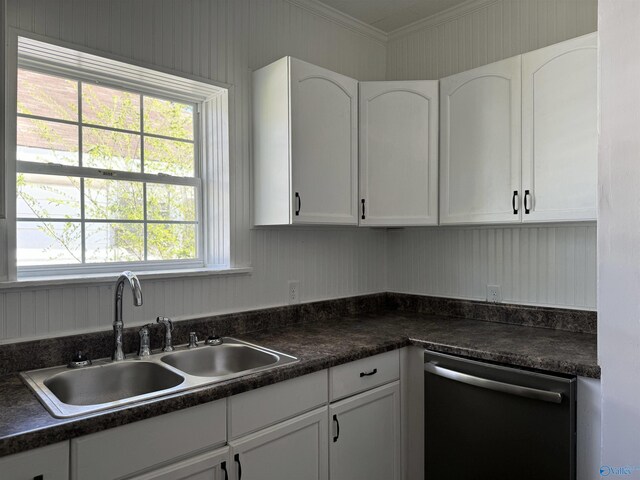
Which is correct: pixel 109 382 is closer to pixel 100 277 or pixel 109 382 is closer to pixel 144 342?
pixel 144 342

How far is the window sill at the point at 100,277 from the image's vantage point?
1622 mm

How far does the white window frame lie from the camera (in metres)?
1.64

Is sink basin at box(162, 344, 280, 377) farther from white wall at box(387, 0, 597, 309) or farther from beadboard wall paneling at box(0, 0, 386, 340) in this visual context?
white wall at box(387, 0, 597, 309)

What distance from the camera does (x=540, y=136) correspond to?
2.09m

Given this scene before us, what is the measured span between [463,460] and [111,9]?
238 cm

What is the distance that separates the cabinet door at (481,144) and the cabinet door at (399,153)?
68mm

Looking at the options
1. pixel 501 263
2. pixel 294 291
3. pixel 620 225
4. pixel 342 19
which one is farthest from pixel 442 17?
pixel 620 225

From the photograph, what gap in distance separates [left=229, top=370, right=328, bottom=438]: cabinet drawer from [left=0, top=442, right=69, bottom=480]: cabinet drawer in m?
0.49

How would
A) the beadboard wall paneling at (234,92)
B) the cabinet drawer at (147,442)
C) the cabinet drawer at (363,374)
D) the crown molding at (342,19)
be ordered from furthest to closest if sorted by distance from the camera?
the crown molding at (342,19), the cabinet drawer at (363,374), the beadboard wall paneling at (234,92), the cabinet drawer at (147,442)

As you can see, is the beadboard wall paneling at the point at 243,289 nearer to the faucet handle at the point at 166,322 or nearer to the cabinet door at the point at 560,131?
the faucet handle at the point at 166,322

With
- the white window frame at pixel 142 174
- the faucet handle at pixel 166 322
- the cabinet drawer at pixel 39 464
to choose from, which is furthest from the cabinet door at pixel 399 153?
the cabinet drawer at pixel 39 464

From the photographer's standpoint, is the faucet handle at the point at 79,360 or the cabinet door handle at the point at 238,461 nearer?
the cabinet door handle at the point at 238,461

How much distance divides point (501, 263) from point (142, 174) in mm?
1911

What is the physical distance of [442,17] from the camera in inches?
108
